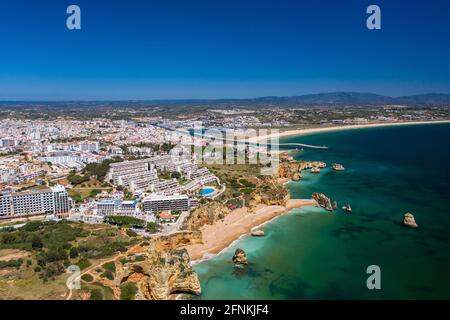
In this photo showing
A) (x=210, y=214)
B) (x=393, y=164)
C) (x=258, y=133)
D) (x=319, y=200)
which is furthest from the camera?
(x=258, y=133)

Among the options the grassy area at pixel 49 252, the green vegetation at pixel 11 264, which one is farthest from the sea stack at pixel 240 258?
the green vegetation at pixel 11 264

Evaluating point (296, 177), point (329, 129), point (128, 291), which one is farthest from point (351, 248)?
point (329, 129)

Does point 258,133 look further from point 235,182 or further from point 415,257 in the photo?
point 415,257

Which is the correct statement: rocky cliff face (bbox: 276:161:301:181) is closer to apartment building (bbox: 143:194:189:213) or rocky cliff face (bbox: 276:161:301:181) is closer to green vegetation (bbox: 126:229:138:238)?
apartment building (bbox: 143:194:189:213)

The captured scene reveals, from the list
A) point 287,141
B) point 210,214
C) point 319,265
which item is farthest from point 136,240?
point 287,141

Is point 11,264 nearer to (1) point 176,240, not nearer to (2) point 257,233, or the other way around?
(1) point 176,240

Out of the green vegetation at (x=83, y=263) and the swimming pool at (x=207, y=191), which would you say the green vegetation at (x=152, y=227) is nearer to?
the green vegetation at (x=83, y=263)
